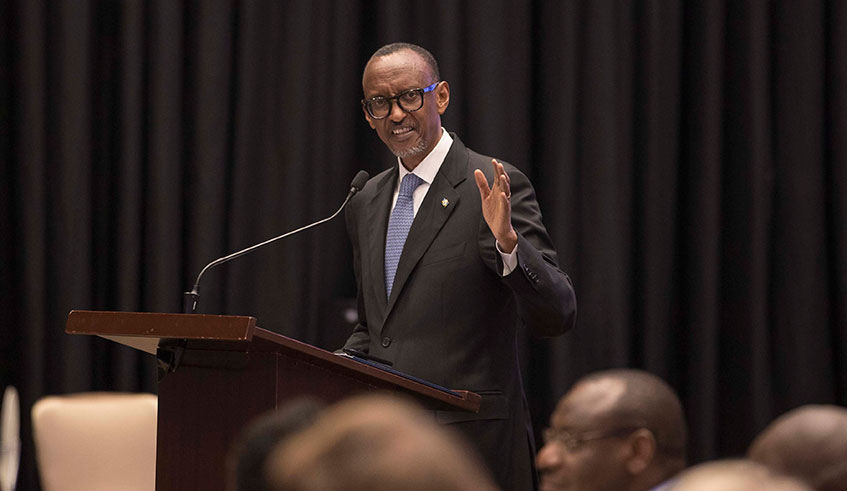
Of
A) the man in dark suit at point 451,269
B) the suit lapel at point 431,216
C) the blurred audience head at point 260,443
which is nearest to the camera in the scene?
the blurred audience head at point 260,443

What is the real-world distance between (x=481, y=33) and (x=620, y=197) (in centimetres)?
88

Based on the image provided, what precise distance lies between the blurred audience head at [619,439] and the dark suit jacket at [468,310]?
1004 millimetres

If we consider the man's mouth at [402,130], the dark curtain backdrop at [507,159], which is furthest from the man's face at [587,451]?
the dark curtain backdrop at [507,159]

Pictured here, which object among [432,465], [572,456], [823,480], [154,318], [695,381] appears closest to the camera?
[432,465]

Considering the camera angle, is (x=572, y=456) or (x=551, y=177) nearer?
(x=572, y=456)

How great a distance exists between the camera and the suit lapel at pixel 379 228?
3.32 metres

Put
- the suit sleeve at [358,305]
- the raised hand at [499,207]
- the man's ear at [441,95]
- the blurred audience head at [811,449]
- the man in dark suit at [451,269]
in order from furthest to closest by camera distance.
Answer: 1. the man's ear at [441,95]
2. the suit sleeve at [358,305]
3. the man in dark suit at [451,269]
4. the raised hand at [499,207]
5. the blurred audience head at [811,449]

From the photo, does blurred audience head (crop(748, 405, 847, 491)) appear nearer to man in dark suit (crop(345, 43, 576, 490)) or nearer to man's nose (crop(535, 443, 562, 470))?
man's nose (crop(535, 443, 562, 470))

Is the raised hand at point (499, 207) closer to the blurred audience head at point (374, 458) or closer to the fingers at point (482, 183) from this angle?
the fingers at point (482, 183)

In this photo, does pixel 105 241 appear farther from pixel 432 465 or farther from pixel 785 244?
pixel 432 465

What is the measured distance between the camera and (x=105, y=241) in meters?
5.01

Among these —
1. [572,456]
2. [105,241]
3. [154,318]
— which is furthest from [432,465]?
[105,241]

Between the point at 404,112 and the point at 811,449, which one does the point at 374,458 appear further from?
the point at 404,112

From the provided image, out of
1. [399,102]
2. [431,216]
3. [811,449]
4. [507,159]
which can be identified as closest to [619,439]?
[811,449]
